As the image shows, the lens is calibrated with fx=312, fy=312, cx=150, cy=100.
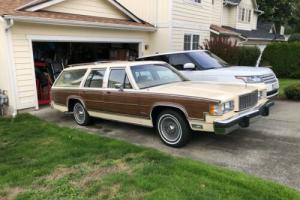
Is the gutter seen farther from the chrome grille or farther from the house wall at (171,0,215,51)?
the chrome grille

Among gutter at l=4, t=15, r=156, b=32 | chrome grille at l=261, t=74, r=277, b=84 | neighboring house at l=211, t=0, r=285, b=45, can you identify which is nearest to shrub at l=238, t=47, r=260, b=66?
gutter at l=4, t=15, r=156, b=32

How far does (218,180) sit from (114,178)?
155 cm

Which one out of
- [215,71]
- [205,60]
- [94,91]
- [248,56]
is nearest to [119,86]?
[94,91]

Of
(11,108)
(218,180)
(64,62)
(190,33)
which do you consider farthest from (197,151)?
(190,33)

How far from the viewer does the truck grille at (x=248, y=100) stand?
19.8 feet

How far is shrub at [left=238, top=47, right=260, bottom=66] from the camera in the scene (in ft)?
54.3

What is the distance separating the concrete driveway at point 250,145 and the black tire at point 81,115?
0.58 ft

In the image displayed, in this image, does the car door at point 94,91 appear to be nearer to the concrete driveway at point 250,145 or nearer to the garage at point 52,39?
the concrete driveway at point 250,145

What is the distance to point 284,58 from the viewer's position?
16.1m

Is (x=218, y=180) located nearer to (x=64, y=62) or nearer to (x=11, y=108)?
(x=11, y=108)

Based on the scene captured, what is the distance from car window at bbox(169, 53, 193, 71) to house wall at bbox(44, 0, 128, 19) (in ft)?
14.1

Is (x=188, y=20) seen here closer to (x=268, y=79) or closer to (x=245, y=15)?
(x=268, y=79)

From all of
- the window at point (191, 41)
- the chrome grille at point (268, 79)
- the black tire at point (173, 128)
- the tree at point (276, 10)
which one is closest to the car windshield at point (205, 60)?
the chrome grille at point (268, 79)

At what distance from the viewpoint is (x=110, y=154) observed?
19.0 ft
